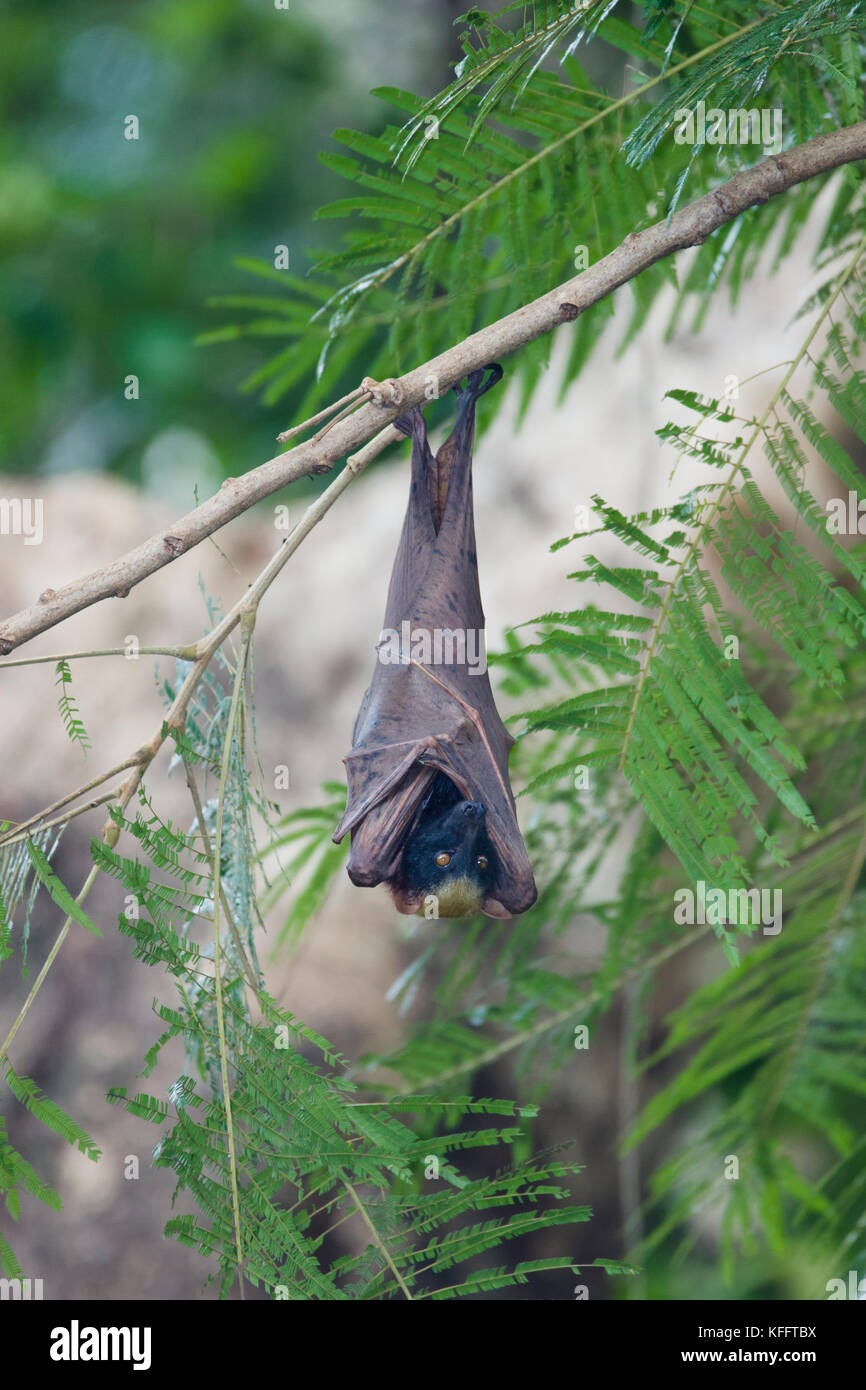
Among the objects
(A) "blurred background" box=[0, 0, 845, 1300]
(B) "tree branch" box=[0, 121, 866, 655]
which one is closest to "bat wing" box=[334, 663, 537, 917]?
(B) "tree branch" box=[0, 121, 866, 655]

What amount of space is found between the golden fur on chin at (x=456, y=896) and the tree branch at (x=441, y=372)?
0.34 m

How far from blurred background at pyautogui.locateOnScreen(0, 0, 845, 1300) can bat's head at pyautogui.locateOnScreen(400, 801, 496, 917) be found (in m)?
0.68

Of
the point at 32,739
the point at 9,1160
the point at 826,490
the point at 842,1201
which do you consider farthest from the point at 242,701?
the point at 32,739

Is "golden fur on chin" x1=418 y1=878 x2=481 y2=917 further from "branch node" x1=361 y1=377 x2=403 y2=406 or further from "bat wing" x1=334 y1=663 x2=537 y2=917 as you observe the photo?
"branch node" x1=361 y1=377 x2=403 y2=406

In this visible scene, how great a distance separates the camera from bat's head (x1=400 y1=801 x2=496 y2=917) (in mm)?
871

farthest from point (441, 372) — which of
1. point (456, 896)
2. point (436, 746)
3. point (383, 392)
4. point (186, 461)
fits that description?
point (186, 461)

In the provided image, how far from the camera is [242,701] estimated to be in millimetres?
757

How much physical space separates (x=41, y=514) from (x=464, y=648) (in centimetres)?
175

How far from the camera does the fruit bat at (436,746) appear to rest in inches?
34.1

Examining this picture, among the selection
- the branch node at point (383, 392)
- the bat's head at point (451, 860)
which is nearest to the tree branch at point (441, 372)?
the branch node at point (383, 392)

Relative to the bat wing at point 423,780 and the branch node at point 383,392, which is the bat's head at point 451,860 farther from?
the branch node at point 383,392

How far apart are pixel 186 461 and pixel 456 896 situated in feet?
7.39

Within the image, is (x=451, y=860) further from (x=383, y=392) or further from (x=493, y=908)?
(x=383, y=392)
